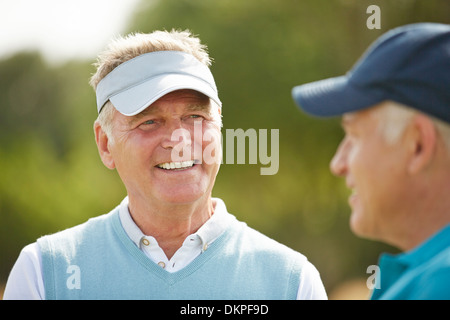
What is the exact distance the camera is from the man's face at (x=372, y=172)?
1.51 metres

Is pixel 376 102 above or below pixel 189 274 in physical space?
above

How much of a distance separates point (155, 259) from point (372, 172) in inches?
43.8

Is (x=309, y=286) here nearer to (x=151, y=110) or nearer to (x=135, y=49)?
(x=151, y=110)

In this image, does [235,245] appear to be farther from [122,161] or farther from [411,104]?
[411,104]

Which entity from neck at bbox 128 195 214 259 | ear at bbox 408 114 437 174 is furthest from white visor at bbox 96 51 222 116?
ear at bbox 408 114 437 174

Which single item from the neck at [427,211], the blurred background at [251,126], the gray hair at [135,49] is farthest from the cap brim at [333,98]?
the blurred background at [251,126]

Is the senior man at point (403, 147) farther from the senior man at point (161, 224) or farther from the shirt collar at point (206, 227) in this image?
the shirt collar at point (206, 227)

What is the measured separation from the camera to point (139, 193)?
2422mm

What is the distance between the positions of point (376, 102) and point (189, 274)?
111cm

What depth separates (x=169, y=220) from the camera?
2418 millimetres

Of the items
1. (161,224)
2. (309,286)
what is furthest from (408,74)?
(161,224)

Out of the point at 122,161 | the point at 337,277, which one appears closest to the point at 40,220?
the point at 337,277

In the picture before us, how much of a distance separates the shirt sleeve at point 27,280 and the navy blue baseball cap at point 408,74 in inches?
53.4

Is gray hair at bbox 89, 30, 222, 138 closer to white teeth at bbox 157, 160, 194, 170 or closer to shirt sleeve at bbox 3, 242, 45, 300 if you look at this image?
white teeth at bbox 157, 160, 194, 170
